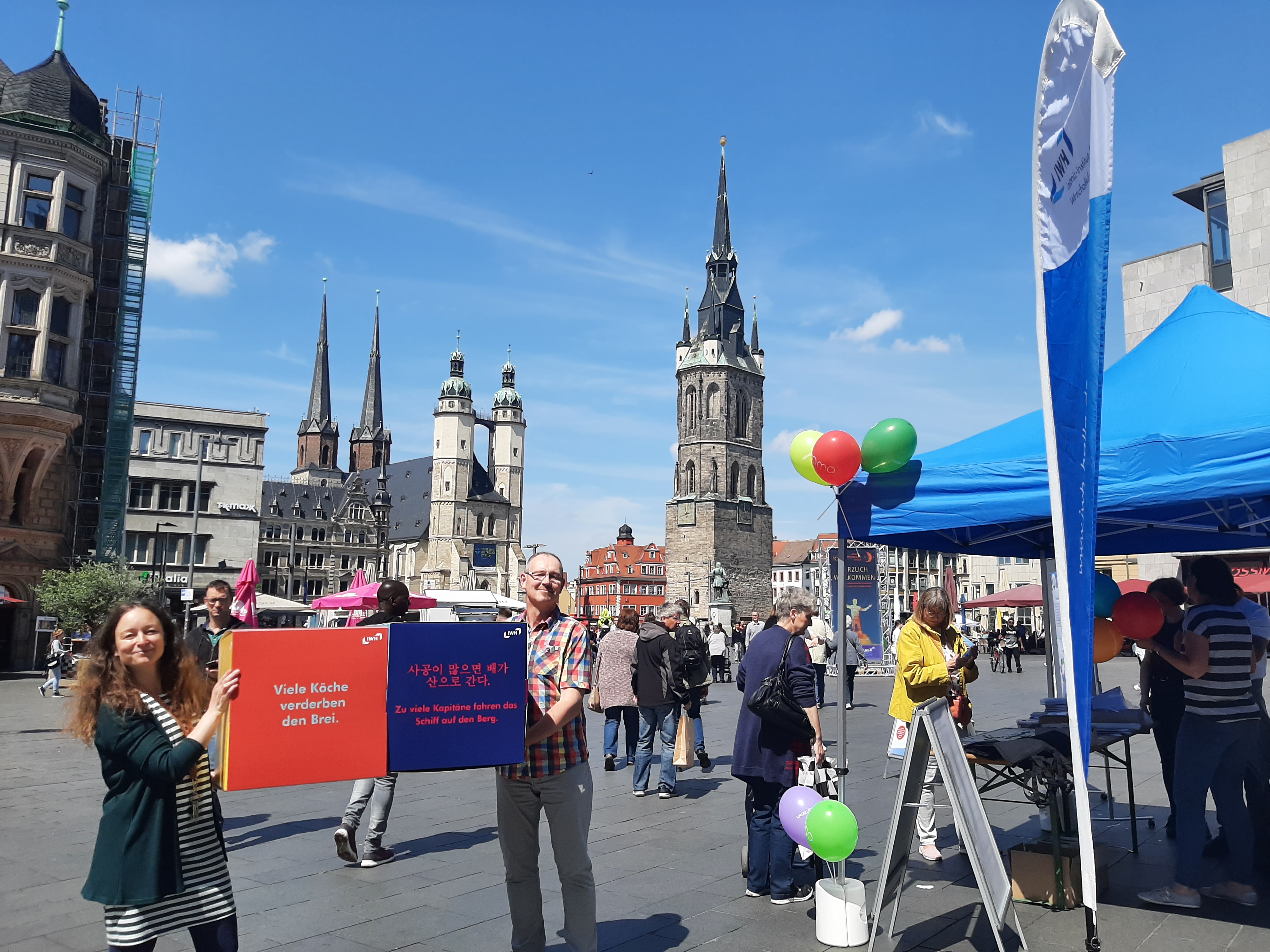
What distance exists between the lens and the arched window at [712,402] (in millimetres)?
96062

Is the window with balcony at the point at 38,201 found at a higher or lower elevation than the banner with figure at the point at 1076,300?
higher

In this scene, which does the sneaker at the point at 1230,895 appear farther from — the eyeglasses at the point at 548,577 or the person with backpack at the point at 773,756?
the eyeglasses at the point at 548,577

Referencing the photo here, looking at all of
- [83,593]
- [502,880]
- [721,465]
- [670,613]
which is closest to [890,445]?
[502,880]

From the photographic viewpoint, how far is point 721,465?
9400 centimetres

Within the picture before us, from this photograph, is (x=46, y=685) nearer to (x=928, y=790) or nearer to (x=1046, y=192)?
(x=928, y=790)

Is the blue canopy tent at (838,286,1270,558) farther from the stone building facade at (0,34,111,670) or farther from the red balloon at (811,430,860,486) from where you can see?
the stone building facade at (0,34,111,670)

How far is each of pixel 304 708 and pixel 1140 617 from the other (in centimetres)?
557

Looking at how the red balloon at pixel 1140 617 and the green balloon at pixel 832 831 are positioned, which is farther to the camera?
the red balloon at pixel 1140 617

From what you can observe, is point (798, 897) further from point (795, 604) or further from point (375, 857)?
point (375, 857)

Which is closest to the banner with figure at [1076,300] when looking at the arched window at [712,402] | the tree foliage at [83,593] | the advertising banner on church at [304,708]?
the advertising banner on church at [304,708]

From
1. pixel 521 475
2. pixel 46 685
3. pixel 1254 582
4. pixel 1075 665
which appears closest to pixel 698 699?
pixel 1075 665

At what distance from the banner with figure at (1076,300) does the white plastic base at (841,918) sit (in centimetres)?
117

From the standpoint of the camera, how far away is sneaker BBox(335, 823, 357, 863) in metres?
6.44

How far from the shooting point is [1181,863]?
5.38 meters
